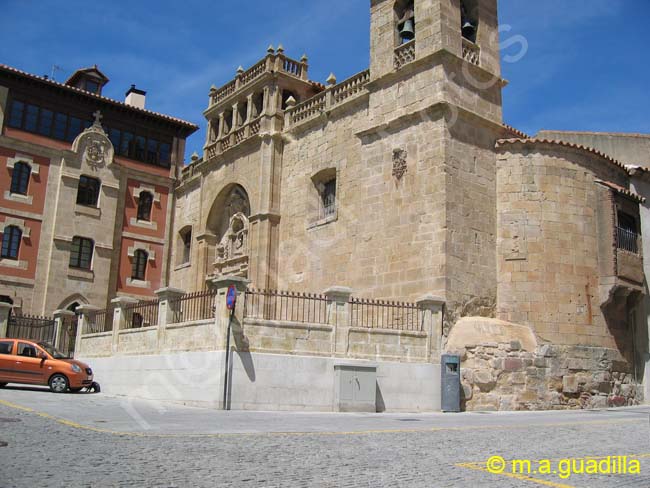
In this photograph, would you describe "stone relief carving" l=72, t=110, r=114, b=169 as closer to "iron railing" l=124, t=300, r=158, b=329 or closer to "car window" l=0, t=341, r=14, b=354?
"iron railing" l=124, t=300, r=158, b=329

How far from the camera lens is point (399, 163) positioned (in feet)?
62.0

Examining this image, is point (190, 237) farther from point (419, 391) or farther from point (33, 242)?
point (419, 391)

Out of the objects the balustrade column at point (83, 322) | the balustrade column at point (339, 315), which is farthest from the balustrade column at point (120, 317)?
the balustrade column at point (339, 315)

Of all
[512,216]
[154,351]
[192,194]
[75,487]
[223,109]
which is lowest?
[75,487]

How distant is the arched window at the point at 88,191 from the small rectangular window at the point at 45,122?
256 cm

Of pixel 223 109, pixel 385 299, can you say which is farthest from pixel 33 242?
pixel 385 299

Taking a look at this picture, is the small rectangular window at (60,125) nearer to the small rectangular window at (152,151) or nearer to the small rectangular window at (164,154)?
the small rectangular window at (152,151)

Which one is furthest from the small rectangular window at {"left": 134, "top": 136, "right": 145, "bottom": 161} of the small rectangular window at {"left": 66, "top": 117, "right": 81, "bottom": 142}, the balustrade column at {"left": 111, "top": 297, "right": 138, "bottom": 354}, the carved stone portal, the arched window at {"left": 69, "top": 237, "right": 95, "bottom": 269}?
the balustrade column at {"left": 111, "top": 297, "right": 138, "bottom": 354}

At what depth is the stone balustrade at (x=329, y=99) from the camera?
21062 millimetres

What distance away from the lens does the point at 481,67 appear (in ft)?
64.1

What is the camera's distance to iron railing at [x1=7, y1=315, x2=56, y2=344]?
24.0 meters

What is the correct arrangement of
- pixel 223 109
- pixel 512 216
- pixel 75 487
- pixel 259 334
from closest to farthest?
pixel 75 487 → pixel 259 334 → pixel 512 216 → pixel 223 109

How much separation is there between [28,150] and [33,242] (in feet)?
13.6

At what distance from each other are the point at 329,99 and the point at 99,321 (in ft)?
34.7
